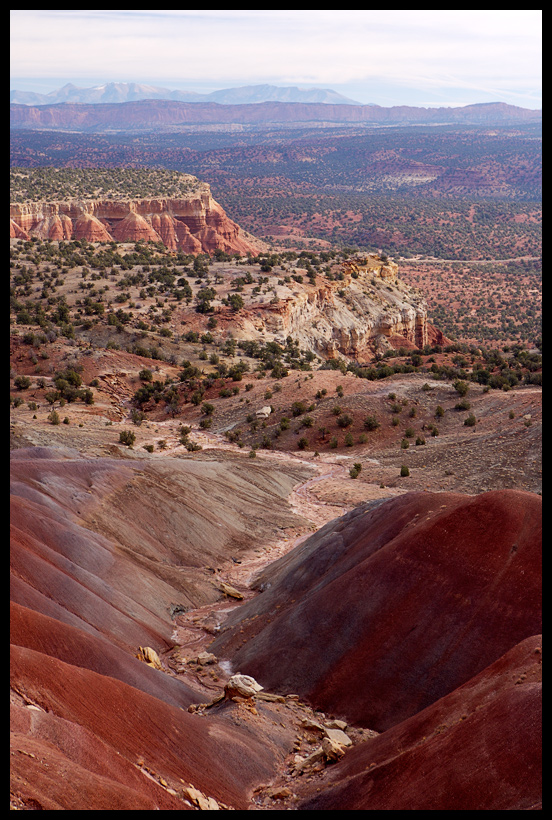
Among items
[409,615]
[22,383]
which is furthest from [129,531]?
[22,383]

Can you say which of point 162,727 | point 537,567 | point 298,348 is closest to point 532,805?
point 162,727

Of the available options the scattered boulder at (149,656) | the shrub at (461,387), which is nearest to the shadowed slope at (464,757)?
the scattered boulder at (149,656)

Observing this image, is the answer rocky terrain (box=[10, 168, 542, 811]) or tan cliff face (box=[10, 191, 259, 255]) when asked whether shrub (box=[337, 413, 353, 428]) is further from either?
tan cliff face (box=[10, 191, 259, 255])

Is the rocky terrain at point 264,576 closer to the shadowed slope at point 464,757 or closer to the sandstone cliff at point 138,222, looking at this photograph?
the shadowed slope at point 464,757

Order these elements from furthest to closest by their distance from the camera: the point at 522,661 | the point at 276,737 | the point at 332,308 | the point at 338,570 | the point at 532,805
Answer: the point at 332,308 → the point at 338,570 → the point at 276,737 → the point at 522,661 → the point at 532,805

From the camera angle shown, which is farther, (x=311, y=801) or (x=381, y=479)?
(x=381, y=479)

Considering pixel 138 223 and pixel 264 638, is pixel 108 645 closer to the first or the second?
pixel 264 638
